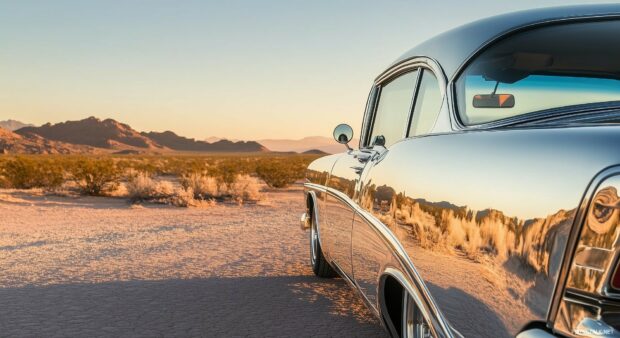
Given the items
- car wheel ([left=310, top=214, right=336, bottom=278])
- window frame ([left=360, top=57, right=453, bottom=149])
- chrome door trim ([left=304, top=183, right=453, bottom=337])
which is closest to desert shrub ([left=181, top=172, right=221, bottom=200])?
car wheel ([left=310, top=214, right=336, bottom=278])

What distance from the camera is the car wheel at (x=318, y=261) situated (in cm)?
648

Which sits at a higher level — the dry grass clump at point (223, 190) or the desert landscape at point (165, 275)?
the dry grass clump at point (223, 190)

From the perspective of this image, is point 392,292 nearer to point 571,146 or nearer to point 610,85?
point 610,85

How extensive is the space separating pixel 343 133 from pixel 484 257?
13.1 feet

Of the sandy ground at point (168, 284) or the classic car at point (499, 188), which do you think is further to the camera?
the sandy ground at point (168, 284)

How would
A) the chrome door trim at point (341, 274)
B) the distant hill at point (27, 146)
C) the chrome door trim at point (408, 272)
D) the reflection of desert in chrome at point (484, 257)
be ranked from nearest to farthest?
the reflection of desert in chrome at point (484, 257)
the chrome door trim at point (408, 272)
the chrome door trim at point (341, 274)
the distant hill at point (27, 146)

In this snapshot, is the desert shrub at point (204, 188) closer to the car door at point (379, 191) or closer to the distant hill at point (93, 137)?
the car door at point (379, 191)

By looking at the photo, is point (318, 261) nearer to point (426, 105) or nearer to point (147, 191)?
point (426, 105)

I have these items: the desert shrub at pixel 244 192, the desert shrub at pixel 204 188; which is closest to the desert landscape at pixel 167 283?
the desert shrub at pixel 244 192

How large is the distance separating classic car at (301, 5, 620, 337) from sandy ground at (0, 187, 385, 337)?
109cm

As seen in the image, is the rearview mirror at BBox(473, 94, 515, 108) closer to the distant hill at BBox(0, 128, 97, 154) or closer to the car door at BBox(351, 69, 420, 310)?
the car door at BBox(351, 69, 420, 310)

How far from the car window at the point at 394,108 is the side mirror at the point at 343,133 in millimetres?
712

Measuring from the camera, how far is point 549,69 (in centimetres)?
328

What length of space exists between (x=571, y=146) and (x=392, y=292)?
1716mm
